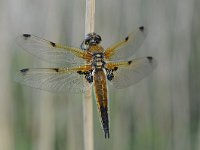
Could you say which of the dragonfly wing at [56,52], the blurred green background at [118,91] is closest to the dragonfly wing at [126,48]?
the dragonfly wing at [56,52]

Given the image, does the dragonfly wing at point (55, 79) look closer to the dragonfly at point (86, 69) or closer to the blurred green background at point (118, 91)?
the dragonfly at point (86, 69)

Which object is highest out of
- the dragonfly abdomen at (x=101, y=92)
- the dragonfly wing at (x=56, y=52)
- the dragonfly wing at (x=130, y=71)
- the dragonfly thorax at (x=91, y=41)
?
the dragonfly thorax at (x=91, y=41)

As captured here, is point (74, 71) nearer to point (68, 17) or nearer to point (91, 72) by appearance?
point (91, 72)

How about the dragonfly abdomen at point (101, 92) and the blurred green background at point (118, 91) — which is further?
the blurred green background at point (118, 91)

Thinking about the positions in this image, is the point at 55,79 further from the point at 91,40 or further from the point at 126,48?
the point at 126,48

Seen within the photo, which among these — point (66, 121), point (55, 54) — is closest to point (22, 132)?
point (66, 121)

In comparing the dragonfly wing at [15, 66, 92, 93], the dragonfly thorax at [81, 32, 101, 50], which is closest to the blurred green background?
the dragonfly thorax at [81, 32, 101, 50]

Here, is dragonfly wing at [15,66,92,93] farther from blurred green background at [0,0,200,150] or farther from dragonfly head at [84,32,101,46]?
blurred green background at [0,0,200,150]

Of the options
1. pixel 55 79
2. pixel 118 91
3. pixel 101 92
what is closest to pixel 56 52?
pixel 55 79
